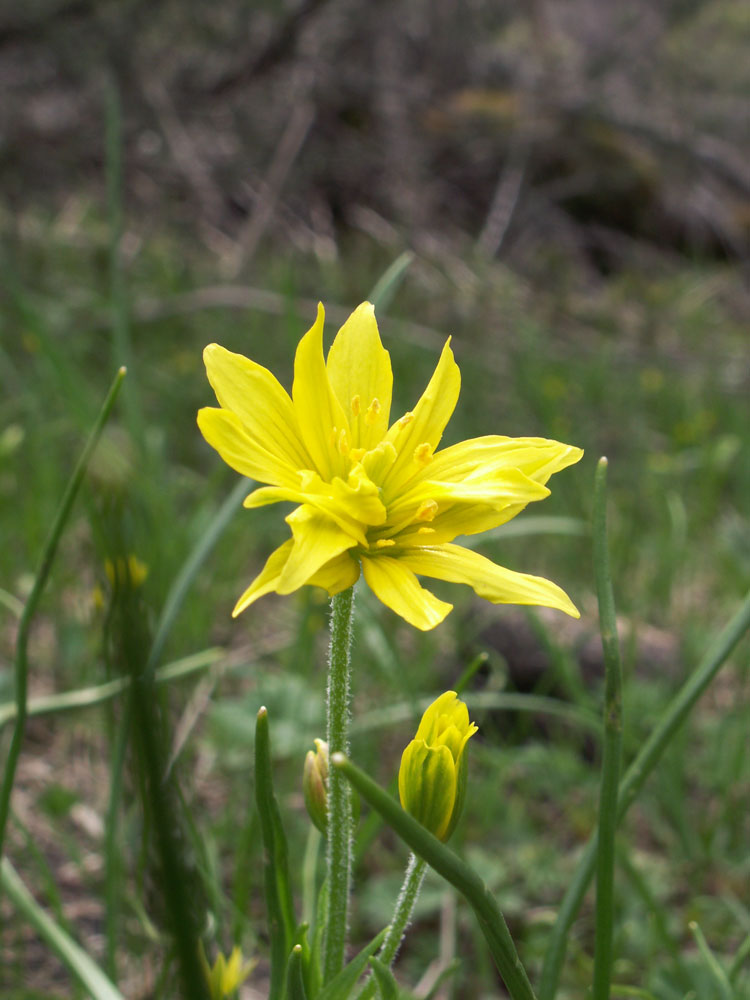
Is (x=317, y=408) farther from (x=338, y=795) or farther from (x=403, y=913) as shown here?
(x=403, y=913)

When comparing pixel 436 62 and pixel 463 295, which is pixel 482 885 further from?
pixel 436 62

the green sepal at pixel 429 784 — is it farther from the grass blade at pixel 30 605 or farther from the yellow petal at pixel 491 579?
the grass blade at pixel 30 605

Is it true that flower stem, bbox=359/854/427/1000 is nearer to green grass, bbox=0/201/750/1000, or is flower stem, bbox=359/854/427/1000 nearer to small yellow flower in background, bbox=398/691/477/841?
small yellow flower in background, bbox=398/691/477/841

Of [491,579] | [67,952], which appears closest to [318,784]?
[491,579]

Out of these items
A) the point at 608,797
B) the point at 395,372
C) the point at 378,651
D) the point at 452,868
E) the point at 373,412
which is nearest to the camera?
the point at 452,868

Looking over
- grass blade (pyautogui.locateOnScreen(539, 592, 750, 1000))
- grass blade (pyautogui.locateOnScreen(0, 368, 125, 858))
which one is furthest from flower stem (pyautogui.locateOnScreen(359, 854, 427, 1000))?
grass blade (pyautogui.locateOnScreen(0, 368, 125, 858))

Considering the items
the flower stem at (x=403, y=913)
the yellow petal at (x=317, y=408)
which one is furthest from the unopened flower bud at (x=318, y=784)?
the yellow petal at (x=317, y=408)

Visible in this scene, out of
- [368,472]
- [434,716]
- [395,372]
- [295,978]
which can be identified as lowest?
[295,978]
